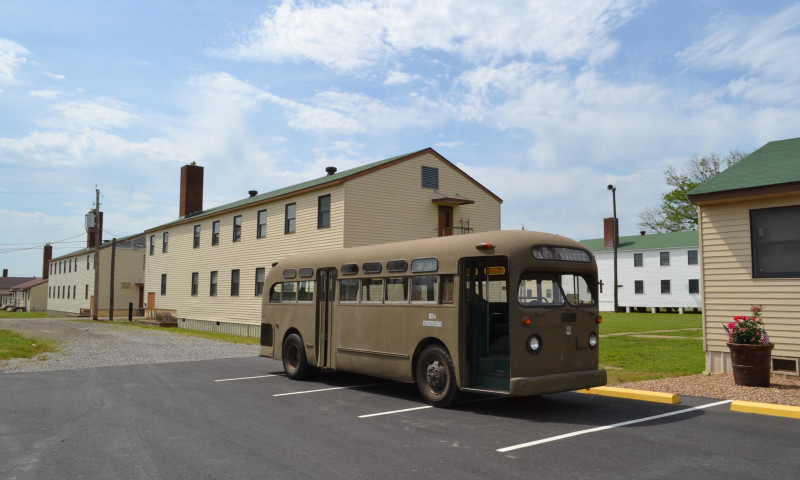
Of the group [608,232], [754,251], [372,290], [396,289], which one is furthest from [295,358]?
[608,232]

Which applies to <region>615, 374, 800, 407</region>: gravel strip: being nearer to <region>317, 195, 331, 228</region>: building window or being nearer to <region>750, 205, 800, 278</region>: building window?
<region>750, 205, 800, 278</region>: building window

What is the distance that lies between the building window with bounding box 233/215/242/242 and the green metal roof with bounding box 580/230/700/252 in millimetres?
33937

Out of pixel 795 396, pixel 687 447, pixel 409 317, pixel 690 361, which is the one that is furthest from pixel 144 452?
pixel 690 361

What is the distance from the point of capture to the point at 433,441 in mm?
7051

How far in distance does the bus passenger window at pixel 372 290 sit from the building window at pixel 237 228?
19.5m

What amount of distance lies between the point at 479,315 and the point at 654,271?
157 feet

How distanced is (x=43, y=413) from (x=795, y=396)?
1172 centimetres

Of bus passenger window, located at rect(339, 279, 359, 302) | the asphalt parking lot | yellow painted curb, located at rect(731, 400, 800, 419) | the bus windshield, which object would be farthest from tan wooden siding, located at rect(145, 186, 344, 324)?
yellow painted curb, located at rect(731, 400, 800, 419)

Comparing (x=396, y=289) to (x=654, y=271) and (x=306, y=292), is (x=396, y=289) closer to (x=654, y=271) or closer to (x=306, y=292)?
(x=306, y=292)

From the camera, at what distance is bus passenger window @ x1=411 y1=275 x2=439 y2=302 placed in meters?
9.70

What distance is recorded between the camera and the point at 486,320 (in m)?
9.25

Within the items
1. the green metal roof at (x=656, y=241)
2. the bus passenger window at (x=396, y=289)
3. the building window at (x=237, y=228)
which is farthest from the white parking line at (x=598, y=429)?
the green metal roof at (x=656, y=241)

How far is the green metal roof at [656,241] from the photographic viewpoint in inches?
1976

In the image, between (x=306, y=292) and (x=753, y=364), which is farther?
(x=306, y=292)
